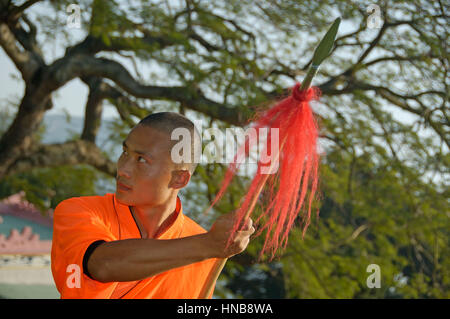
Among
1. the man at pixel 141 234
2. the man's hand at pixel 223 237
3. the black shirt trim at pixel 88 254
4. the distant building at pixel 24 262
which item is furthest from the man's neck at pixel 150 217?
the distant building at pixel 24 262

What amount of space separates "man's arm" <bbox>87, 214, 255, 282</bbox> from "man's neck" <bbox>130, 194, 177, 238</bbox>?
1.06 feet

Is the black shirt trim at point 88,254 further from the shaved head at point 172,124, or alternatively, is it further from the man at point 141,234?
the shaved head at point 172,124

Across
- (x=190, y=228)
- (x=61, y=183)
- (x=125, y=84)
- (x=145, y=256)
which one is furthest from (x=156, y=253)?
(x=61, y=183)

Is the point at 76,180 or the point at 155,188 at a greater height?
the point at 155,188

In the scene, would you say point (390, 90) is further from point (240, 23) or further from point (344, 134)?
point (240, 23)

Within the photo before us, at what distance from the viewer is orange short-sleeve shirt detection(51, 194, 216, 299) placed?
142cm

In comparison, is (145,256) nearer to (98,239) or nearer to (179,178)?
(98,239)

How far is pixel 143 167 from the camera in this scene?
1526mm

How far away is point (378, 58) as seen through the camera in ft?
18.0

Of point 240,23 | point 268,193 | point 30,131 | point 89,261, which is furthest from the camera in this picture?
point 240,23

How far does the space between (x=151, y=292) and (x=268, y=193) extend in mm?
479

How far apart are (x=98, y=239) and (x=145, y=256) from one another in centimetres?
19

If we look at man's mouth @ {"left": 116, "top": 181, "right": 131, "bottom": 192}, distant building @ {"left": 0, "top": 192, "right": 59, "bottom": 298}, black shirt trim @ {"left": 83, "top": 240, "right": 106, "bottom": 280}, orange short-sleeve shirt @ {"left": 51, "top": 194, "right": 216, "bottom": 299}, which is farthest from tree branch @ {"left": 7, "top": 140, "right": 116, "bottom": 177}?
black shirt trim @ {"left": 83, "top": 240, "right": 106, "bottom": 280}

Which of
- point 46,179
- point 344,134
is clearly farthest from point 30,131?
point 344,134
